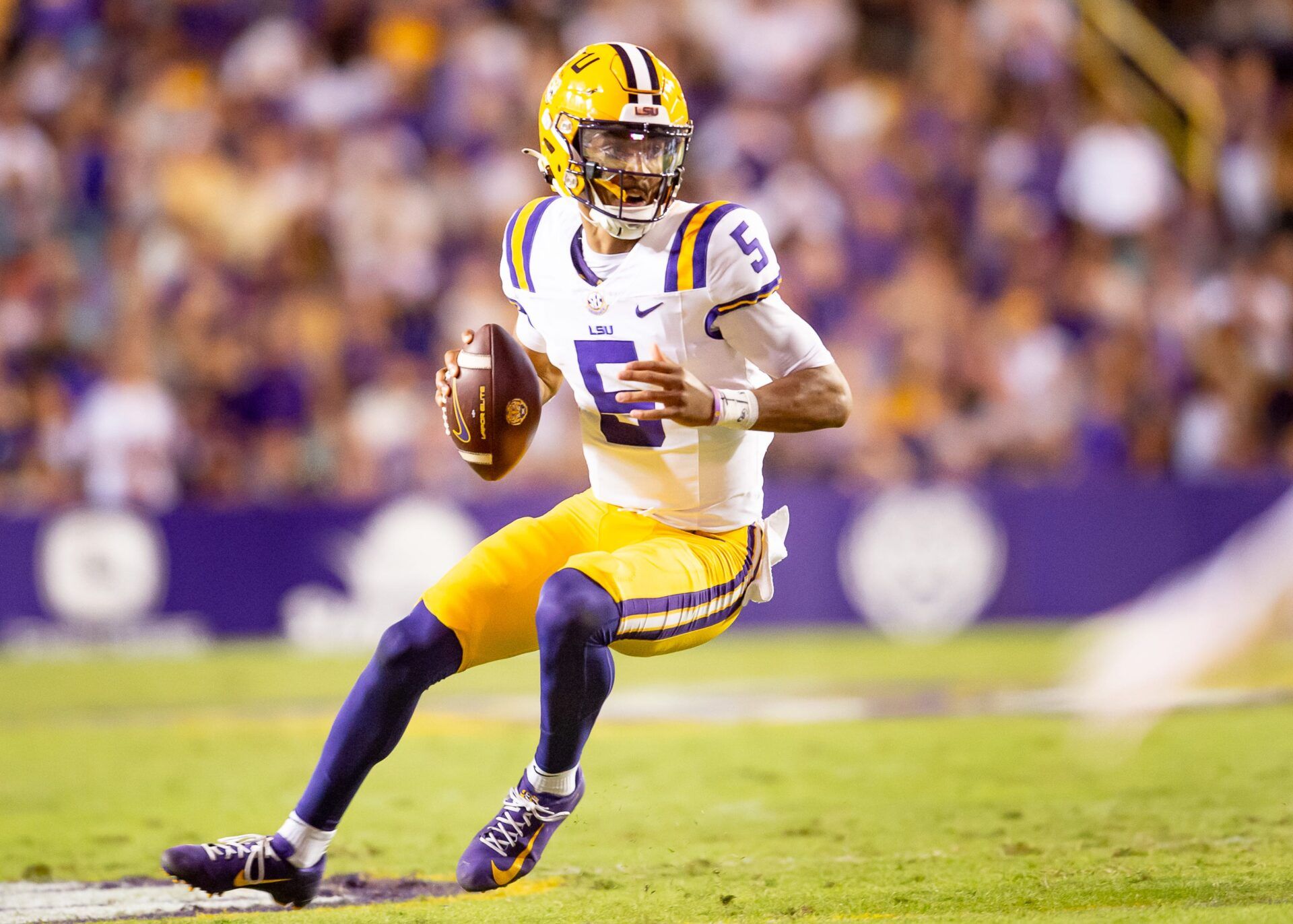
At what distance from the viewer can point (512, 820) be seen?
4.27 metres

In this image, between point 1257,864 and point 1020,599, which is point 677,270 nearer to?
point 1257,864

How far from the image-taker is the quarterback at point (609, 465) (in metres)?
4.15

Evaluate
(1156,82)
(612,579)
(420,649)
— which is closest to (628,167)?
(612,579)

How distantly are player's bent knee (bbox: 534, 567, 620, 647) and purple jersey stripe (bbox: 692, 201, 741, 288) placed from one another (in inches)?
33.4

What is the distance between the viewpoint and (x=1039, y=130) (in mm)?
12477

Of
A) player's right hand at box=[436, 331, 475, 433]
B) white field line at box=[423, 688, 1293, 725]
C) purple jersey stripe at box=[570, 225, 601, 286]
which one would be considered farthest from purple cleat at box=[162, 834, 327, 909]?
white field line at box=[423, 688, 1293, 725]

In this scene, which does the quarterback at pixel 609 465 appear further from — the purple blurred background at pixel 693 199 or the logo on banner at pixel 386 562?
the purple blurred background at pixel 693 199

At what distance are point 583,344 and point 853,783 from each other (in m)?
2.32

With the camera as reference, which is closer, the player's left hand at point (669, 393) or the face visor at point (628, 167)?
the player's left hand at point (669, 393)

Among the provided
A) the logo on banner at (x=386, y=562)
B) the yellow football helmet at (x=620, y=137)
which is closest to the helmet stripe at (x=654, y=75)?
the yellow football helmet at (x=620, y=137)

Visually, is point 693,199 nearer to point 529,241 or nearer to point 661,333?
point 529,241

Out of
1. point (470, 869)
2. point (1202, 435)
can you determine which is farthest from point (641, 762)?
point (1202, 435)

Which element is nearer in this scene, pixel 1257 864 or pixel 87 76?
pixel 1257 864

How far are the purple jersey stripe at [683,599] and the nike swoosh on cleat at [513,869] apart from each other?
Result: 24.8 inches
